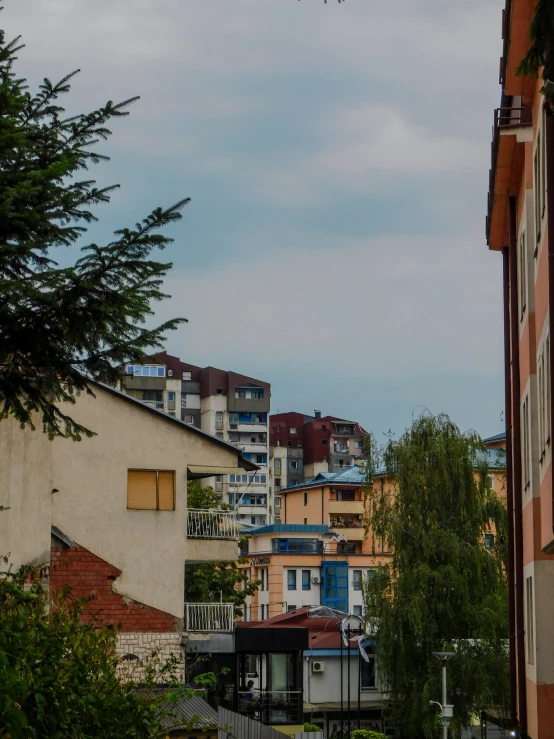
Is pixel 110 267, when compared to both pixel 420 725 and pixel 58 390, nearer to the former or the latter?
pixel 58 390

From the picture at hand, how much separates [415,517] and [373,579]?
265cm

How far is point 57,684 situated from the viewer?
9109mm

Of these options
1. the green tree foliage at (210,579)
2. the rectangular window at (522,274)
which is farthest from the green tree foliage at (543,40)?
the green tree foliage at (210,579)

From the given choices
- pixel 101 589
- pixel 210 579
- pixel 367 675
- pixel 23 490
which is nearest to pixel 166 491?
pixel 101 589

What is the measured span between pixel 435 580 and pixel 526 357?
74.5 feet

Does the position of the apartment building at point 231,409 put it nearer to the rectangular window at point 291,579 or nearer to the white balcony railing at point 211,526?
the rectangular window at point 291,579

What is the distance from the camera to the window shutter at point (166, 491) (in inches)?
1270

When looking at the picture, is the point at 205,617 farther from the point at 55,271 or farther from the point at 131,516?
the point at 55,271

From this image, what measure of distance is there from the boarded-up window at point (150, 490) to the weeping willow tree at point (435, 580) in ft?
44.2

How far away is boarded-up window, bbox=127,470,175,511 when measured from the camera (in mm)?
32000

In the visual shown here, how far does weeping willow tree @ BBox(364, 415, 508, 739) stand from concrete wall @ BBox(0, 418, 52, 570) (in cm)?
2016

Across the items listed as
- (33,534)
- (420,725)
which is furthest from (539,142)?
(420,725)

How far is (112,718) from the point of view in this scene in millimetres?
9891

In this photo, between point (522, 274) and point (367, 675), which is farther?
point (367, 675)
